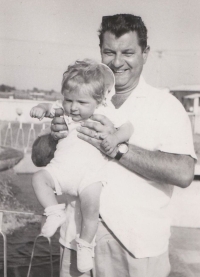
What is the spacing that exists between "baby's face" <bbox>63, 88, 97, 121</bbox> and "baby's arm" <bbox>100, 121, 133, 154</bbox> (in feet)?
0.43

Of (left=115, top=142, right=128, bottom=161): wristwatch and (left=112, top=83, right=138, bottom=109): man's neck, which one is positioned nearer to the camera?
(left=115, top=142, right=128, bottom=161): wristwatch

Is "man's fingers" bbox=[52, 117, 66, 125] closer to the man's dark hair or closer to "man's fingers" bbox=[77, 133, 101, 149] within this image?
"man's fingers" bbox=[77, 133, 101, 149]

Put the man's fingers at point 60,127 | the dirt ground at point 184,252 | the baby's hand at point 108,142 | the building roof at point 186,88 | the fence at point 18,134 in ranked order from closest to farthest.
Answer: the baby's hand at point 108,142
the man's fingers at point 60,127
the dirt ground at point 184,252
the fence at point 18,134
the building roof at point 186,88

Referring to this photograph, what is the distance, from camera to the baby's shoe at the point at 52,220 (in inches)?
51.8

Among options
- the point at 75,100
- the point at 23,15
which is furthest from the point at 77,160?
the point at 23,15

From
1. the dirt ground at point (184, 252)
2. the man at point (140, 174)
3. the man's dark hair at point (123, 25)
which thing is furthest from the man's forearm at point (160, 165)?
the dirt ground at point (184, 252)

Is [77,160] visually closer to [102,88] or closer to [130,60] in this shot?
[102,88]

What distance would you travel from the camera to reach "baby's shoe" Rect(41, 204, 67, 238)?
1316 millimetres

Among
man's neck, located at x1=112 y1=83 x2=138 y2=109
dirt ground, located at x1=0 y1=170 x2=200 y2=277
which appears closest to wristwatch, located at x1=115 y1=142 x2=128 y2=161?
man's neck, located at x1=112 y1=83 x2=138 y2=109

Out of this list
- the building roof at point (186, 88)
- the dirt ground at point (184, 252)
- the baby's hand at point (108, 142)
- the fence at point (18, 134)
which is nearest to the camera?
the baby's hand at point (108, 142)

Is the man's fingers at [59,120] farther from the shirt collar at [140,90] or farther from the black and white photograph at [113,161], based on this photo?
the shirt collar at [140,90]

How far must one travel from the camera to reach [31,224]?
4.80 m

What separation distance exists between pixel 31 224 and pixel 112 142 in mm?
3763

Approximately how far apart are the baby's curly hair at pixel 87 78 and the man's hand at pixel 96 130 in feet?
0.31
